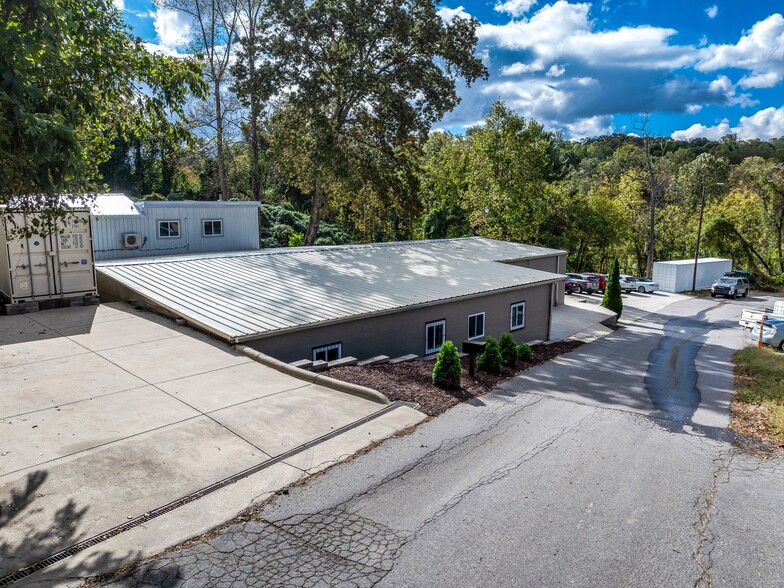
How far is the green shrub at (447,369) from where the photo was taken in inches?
410

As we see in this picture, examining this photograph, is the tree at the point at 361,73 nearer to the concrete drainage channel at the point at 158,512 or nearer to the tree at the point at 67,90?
the tree at the point at 67,90

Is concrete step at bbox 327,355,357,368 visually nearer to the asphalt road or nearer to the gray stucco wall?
the gray stucco wall

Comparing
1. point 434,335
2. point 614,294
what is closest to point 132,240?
point 434,335

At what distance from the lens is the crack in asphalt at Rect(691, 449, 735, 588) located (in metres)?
4.97

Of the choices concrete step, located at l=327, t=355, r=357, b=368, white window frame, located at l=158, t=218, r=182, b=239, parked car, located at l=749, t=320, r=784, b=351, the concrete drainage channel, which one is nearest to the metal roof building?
concrete step, located at l=327, t=355, r=357, b=368

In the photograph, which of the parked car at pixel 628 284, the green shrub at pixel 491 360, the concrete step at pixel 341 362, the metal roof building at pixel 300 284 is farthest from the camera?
the parked car at pixel 628 284

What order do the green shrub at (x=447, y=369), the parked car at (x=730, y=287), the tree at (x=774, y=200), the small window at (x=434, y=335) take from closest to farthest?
1. the green shrub at (x=447, y=369)
2. the small window at (x=434, y=335)
3. the parked car at (x=730, y=287)
4. the tree at (x=774, y=200)

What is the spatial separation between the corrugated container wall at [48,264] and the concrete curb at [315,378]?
6.18 meters

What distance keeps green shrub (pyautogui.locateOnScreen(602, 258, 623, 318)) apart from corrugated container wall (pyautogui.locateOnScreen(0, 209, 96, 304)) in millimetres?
24816

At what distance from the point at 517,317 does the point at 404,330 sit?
7.24 m

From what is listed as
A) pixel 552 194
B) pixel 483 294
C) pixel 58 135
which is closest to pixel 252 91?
pixel 483 294

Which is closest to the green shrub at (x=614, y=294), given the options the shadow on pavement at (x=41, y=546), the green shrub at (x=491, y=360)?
the green shrub at (x=491, y=360)

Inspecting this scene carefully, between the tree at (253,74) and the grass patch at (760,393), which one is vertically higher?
the tree at (253,74)

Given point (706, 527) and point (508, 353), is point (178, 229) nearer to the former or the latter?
point (508, 353)
